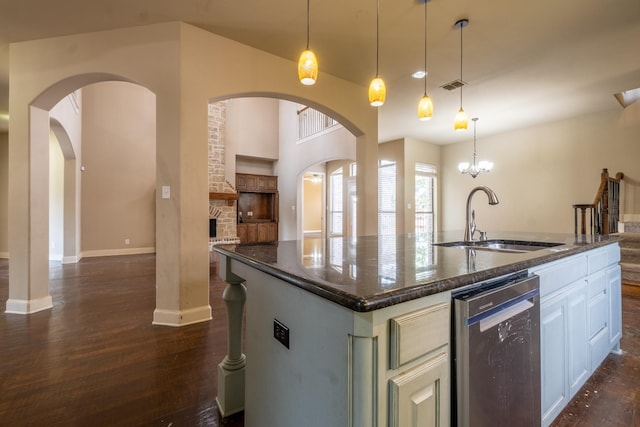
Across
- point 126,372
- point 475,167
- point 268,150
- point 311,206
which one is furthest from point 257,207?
point 126,372

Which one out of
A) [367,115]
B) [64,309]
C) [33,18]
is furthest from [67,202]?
[367,115]

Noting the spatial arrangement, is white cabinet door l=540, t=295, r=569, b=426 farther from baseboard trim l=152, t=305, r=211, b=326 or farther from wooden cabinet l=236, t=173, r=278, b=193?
wooden cabinet l=236, t=173, r=278, b=193

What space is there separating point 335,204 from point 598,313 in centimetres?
752

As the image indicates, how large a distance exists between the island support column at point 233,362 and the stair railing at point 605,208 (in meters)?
5.26

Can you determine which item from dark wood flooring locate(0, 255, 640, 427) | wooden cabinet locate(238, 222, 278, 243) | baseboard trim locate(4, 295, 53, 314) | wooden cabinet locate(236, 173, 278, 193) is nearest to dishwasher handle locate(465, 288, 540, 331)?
dark wood flooring locate(0, 255, 640, 427)

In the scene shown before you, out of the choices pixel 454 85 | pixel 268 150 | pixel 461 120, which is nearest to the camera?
pixel 461 120

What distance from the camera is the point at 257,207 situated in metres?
9.52

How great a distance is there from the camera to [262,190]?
9.20m

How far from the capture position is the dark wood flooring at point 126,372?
5.21 ft

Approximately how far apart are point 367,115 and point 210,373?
3.69 metres

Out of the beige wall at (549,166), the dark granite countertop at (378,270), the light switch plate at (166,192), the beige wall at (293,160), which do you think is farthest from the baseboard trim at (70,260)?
the beige wall at (549,166)

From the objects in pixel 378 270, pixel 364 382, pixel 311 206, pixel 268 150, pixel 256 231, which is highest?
pixel 268 150

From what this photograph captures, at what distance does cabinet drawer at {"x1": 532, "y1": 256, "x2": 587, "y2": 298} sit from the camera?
4.50 ft

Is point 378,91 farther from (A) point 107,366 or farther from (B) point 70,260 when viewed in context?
(B) point 70,260
